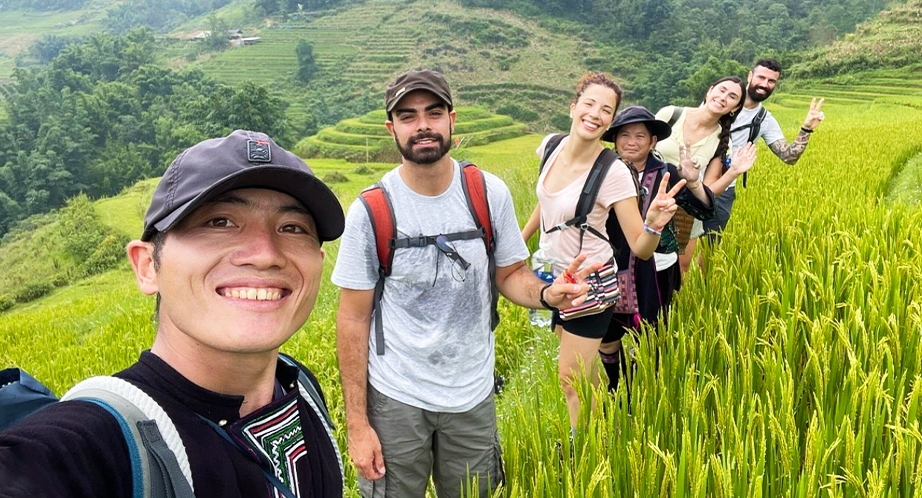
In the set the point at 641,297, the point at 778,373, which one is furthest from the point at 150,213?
the point at 641,297

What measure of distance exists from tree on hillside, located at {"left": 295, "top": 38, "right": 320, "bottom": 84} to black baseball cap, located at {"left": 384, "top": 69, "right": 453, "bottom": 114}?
203ft

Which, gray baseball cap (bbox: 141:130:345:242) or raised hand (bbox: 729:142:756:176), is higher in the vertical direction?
gray baseball cap (bbox: 141:130:345:242)

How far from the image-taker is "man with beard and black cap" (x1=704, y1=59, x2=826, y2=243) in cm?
328

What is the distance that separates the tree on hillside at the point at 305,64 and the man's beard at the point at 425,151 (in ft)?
203

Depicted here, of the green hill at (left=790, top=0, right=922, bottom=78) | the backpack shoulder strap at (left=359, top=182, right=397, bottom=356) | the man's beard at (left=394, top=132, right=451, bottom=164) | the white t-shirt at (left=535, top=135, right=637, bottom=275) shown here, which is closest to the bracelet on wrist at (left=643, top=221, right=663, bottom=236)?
the white t-shirt at (left=535, top=135, right=637, bottom=275)

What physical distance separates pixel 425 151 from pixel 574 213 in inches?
26.8

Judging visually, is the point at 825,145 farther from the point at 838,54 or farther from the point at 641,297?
the point at 838,54

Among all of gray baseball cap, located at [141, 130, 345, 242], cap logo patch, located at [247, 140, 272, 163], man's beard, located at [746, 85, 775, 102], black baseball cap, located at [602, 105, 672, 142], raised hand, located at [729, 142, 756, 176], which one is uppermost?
man's beard, located at [746, 85, 775, 102]

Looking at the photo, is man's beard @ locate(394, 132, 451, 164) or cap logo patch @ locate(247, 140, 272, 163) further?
man's beard @ locate(394, 132, 451, 164)

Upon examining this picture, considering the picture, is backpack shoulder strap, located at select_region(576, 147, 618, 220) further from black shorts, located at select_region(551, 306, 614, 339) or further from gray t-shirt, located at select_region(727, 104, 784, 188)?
gray t-shirt, located at select_region(727, 104, 784, 188)

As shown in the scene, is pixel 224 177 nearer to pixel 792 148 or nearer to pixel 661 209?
pixel 661 209

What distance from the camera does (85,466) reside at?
712 mm

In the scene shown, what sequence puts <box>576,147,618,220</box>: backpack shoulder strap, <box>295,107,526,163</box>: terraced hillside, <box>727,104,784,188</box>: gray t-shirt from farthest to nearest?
<box>295,107,526,163</box>: terraced hillside
<box>727,104,784,188</box>: gray t-shirt
<box>576,147,618,220</box>: backpack shoulder strap

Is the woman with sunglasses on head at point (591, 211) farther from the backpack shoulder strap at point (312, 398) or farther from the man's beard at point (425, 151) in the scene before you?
the backpack shoulder strap at point (312, 398)
